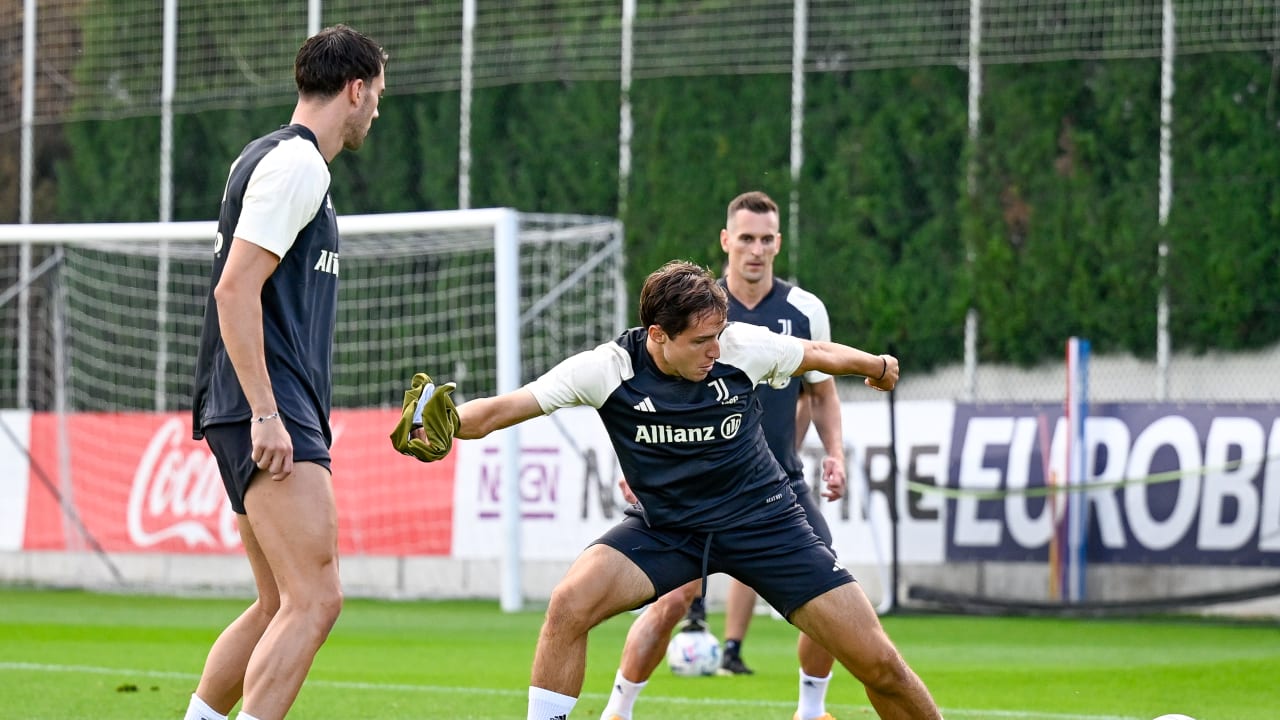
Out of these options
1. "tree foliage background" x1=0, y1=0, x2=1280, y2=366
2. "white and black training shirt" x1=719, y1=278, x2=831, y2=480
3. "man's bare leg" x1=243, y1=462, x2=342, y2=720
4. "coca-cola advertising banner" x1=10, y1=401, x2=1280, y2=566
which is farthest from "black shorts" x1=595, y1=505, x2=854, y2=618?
"tree foliage background" x1=0, y1=0, x2=1280, y2=366

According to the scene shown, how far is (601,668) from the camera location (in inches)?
434

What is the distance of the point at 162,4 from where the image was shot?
23172 millimetres

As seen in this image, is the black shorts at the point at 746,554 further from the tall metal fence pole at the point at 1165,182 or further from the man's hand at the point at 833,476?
the tall metal fence pole at the point at 1165,182

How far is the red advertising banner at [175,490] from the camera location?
54.2 ft

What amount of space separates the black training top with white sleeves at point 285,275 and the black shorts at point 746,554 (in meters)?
1.15

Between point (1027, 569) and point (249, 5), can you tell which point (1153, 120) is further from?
point (249, 5)

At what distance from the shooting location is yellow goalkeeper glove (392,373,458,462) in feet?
18.7

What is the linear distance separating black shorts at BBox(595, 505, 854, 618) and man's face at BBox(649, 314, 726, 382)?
537 millimetres

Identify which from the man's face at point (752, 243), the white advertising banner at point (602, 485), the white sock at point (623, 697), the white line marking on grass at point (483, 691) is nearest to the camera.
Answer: the white sock at point (623, 697)

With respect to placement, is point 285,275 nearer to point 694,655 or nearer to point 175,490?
point 694,655

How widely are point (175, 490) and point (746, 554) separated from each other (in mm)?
11952

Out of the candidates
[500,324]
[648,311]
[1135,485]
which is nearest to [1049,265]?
[1135,485]

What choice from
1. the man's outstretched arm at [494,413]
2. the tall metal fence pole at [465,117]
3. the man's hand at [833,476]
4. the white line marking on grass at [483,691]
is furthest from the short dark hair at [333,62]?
the tall metal fence pole at [465,117]

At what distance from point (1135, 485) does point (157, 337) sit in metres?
12.2
